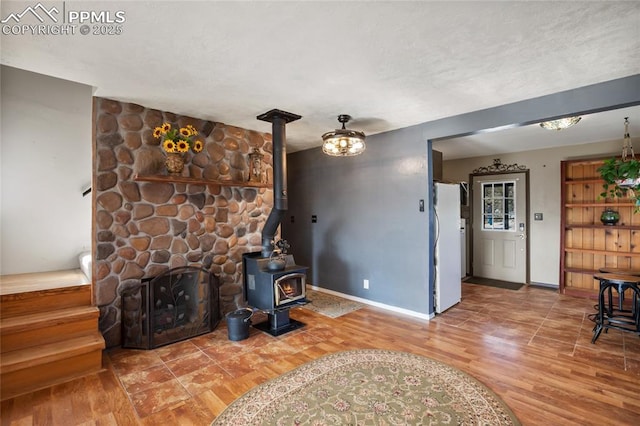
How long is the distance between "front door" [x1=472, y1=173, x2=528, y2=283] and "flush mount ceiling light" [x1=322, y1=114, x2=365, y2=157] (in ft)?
12.7

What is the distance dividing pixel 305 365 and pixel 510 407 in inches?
61.6

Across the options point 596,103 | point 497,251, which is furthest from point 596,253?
point 596,103

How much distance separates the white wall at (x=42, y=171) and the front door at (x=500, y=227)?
21.5ft

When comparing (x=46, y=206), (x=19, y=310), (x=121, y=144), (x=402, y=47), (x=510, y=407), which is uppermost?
(x=402, y=47)

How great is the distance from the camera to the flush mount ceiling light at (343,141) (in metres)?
3.31

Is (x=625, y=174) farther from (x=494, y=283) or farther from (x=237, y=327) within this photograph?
(x=237, y=327)

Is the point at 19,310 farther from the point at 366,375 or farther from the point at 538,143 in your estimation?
the point at 538,143

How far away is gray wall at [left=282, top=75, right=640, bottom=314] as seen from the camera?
3.34 m

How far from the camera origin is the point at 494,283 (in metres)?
5.62

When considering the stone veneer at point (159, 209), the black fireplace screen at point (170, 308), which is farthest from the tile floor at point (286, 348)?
the stone veneer at point (159, 209)

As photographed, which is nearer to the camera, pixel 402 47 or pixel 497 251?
pixel 402 47

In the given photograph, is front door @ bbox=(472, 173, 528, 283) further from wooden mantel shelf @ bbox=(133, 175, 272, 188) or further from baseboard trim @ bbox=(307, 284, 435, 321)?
wooden mantel shelf @ bbox=(133, 175, 272, 188)

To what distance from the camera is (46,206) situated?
374cm

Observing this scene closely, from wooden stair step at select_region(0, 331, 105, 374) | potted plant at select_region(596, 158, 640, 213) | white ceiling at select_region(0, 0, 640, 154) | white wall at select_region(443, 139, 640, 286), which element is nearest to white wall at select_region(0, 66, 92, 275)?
white ceiling at select_region(0, 0, 640, 154)
